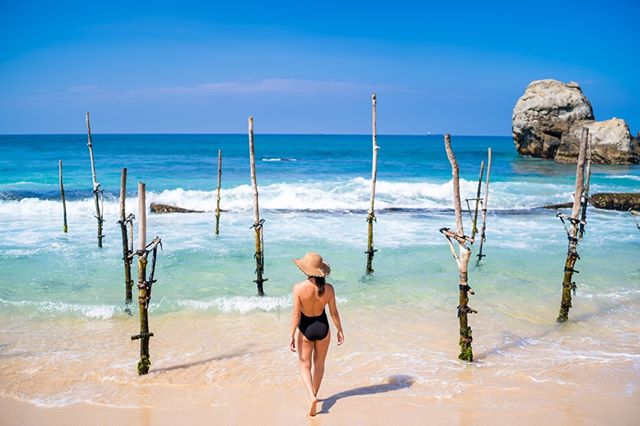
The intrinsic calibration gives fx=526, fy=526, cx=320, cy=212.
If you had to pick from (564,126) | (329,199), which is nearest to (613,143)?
(564,126)

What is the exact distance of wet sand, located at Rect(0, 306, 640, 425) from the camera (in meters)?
6.28

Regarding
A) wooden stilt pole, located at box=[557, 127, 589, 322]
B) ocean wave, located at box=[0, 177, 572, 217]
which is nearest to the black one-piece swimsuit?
wooden stilt pole, located at box=[557, 127, 589, 322]

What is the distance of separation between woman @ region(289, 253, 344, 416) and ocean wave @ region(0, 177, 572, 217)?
62.7ft

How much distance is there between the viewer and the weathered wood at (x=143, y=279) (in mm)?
7023

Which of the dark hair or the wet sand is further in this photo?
the wet sand

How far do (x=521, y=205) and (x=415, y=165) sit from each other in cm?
2797

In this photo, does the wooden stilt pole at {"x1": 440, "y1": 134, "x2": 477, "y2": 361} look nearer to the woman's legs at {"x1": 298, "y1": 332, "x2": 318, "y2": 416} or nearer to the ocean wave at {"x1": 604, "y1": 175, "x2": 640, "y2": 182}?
the woman's legs at {"x1": 298, "y1": 332, "x2": 318, "y2": 416}

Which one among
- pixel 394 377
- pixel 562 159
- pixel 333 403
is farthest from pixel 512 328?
pixel 562 159

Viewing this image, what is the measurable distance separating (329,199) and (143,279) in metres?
21.8

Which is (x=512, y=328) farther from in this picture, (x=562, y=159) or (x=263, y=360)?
(x=562, y=159)

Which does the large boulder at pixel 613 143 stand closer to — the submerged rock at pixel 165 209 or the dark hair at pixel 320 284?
the submerged rock at pixel 165 209

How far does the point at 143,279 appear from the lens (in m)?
7.14

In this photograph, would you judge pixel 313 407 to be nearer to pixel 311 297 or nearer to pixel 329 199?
pixel 311 297

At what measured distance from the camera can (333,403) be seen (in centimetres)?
648
